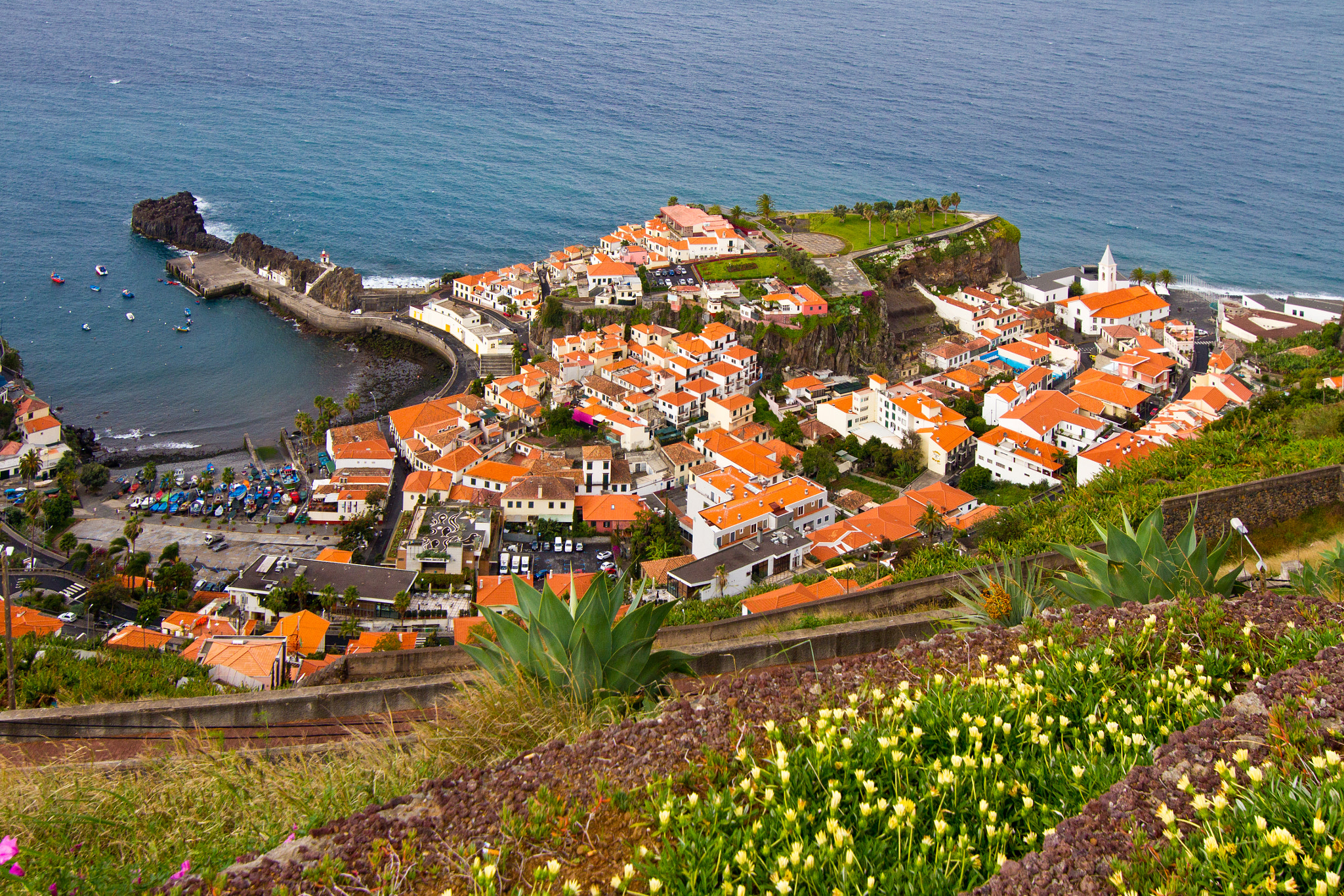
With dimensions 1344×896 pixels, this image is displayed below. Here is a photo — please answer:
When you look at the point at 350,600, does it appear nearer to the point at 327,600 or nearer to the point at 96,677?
the point at 327,600

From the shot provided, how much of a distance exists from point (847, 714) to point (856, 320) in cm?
3214

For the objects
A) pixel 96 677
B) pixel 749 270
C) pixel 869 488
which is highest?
pixel 96 677

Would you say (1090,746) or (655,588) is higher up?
(1090,746)

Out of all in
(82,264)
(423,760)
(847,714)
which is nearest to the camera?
(847,714)

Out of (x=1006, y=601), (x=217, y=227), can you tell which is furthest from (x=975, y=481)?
(x=217, y=227)

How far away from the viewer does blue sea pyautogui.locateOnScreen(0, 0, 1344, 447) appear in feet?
133

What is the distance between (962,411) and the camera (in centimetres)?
3044

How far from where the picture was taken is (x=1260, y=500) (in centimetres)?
897

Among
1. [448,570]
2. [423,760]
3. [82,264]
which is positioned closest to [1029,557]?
[423,760]

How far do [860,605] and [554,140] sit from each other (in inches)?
2304

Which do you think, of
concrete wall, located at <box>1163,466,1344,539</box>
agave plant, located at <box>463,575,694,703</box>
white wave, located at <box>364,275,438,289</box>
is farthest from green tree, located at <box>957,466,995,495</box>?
white wave, located at <box>364,275,438,289</box>

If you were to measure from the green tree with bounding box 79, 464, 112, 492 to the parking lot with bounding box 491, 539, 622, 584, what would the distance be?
1229 cm

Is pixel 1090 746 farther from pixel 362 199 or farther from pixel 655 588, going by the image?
pixel 362 199

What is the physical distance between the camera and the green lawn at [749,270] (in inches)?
1481
